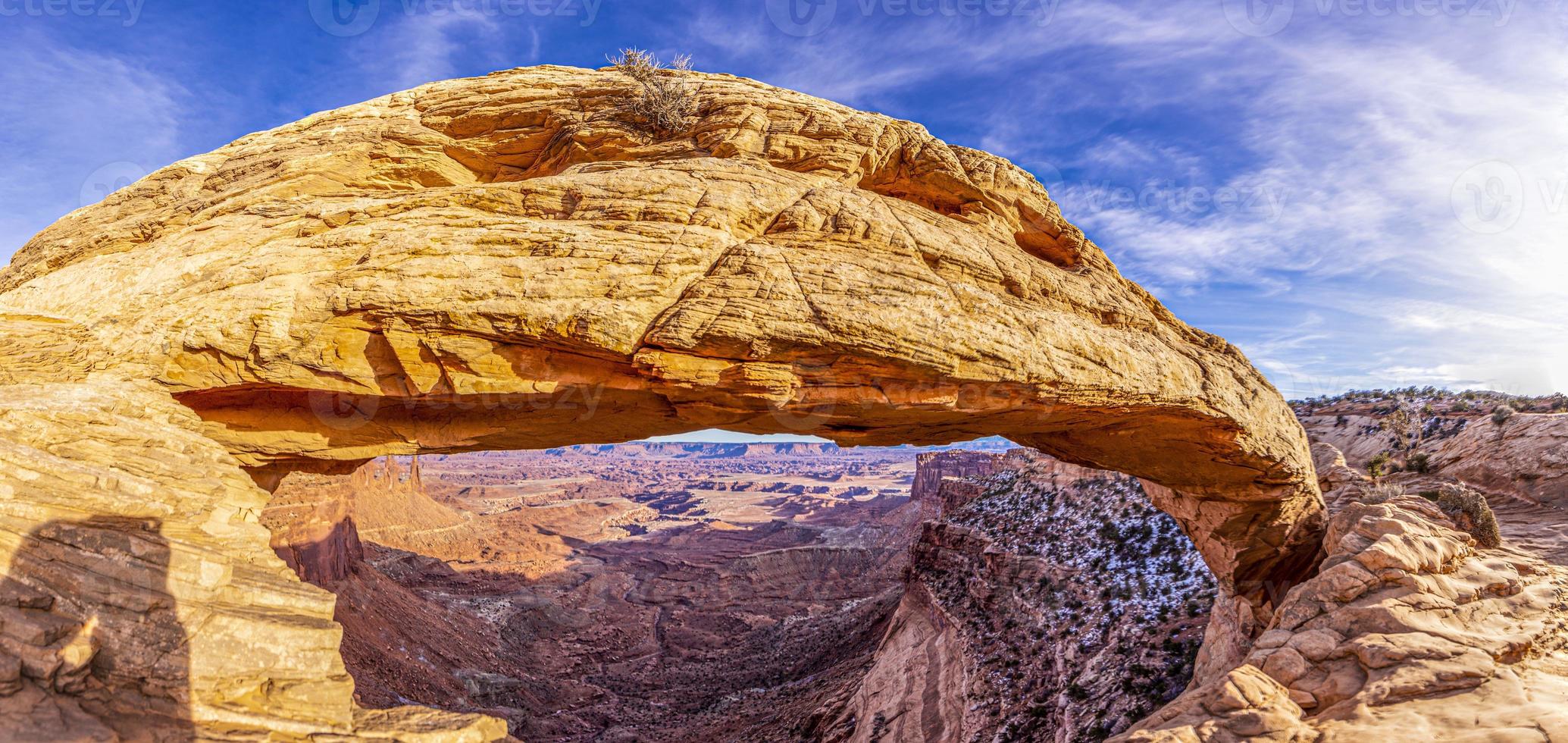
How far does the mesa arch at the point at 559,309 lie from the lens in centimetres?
859

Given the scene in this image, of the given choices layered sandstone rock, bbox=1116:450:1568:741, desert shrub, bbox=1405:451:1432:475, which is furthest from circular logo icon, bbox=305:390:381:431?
desert shrub, bbox=1405:451:1432:475

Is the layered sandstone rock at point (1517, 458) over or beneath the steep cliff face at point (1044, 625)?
over

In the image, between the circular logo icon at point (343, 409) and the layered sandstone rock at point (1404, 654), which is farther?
the circular logo icon at point (343, 409)

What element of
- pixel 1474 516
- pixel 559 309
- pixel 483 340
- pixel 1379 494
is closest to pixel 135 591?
pixel 483 340

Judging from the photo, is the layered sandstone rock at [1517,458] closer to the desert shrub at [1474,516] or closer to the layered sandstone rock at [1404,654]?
the desert shrub at [1474,516]

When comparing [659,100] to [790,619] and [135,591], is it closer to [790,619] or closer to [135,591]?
[135,591]

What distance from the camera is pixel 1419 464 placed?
52.2ft

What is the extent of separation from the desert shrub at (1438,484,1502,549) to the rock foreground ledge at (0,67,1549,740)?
2253 millimetres

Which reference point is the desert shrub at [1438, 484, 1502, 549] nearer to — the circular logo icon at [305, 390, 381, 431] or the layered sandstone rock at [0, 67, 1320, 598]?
the layered sandstone rock at [0, 67, 1320, 598]

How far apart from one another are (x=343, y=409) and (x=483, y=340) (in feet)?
12.2

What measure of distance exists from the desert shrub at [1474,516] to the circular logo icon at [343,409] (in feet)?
65.6

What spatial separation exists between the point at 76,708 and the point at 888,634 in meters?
22.9

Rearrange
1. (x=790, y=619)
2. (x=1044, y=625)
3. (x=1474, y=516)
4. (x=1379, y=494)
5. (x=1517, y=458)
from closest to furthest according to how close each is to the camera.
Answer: (x=1474, y=516) → (x=1379, y=494) → (x=1517, y=458) → (x=1044, y=625) → (x=790, y=619)

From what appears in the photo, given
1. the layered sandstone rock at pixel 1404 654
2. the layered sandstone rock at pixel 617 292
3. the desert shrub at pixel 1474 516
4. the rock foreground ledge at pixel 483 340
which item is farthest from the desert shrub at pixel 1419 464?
the layered sandstone rock at pixel 1404 654
